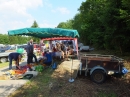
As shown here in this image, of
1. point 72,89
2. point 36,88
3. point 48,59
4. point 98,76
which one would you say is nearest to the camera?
point 72,89

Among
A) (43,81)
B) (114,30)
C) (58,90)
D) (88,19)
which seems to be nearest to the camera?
(58,90)

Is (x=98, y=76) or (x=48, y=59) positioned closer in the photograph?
(x=98, y=76)

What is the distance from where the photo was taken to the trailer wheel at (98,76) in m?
8.95

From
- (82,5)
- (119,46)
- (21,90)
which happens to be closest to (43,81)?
(21,90)

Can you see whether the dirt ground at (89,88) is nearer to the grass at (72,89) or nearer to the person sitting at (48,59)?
the grass at (72,89)

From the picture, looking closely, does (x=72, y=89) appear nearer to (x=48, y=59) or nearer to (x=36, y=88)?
(x=36, y=88)

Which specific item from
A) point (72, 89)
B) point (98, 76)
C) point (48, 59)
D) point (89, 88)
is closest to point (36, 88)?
point (72, 89)

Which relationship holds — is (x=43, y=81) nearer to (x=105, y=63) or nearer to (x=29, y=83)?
(x=29, y=83)

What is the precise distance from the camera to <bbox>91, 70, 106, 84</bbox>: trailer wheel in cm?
895

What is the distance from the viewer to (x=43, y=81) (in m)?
9.76

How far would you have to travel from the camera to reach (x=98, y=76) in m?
8.99

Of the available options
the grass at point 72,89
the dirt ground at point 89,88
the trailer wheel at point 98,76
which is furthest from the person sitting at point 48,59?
the trailer wheel at point 98,76

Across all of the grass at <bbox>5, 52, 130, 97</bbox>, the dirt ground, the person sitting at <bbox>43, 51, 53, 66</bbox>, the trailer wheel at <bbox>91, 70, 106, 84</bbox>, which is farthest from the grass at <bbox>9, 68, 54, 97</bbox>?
the person sitting at <bbox>43, 51, 53, 66</bbox>

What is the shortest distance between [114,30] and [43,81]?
1142 cm
